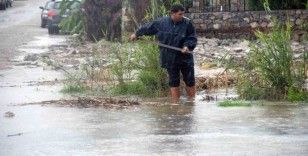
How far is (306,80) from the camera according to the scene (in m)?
13.3

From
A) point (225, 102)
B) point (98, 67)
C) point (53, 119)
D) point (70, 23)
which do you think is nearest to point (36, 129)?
point (53, 119)

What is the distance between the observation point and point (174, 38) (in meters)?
13.2

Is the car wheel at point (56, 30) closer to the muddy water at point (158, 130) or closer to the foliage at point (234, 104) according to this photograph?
the muddy water at point (158, 130)

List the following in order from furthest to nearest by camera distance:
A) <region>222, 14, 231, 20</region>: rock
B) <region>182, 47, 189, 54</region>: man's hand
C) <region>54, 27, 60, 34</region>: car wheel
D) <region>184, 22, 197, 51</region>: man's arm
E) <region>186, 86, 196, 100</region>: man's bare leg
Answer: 1. <region>54, 27, 60, 34</region>: car wheel
2. <region>222, 14, 231, 20</region>: rock
3. <region>186, 86, 196, 100</region>: man's bare leg
4. <region>184, 22, 197, 51</region>: man's arm
5. <region>182, 47, 189, 54</region>: man's hand

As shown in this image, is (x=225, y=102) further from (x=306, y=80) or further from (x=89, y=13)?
(x=89, y=13)

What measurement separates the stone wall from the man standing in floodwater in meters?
10.2

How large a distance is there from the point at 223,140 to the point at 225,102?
3278mm

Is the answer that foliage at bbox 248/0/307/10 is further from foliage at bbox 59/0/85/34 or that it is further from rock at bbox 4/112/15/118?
rock at bbox 4/112/15/118

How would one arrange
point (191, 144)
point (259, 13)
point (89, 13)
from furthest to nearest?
point (89, 13), point (259, 13), point (191, 144)

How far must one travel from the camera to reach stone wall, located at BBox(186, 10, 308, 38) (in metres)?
23.3

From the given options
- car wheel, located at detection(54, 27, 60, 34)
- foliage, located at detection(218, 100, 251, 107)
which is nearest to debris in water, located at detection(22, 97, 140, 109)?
foliage, located at detection(218, 100, 251, 107)

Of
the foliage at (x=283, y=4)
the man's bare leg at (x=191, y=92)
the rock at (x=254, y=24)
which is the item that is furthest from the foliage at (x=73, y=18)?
the man's bare leg at (x=191, y=92)

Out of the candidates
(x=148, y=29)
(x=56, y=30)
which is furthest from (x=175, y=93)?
(x=56, y=30)

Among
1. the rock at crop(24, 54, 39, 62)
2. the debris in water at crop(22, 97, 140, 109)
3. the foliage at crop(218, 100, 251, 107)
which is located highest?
the foliage at crop(218, 100, 251, 107)
